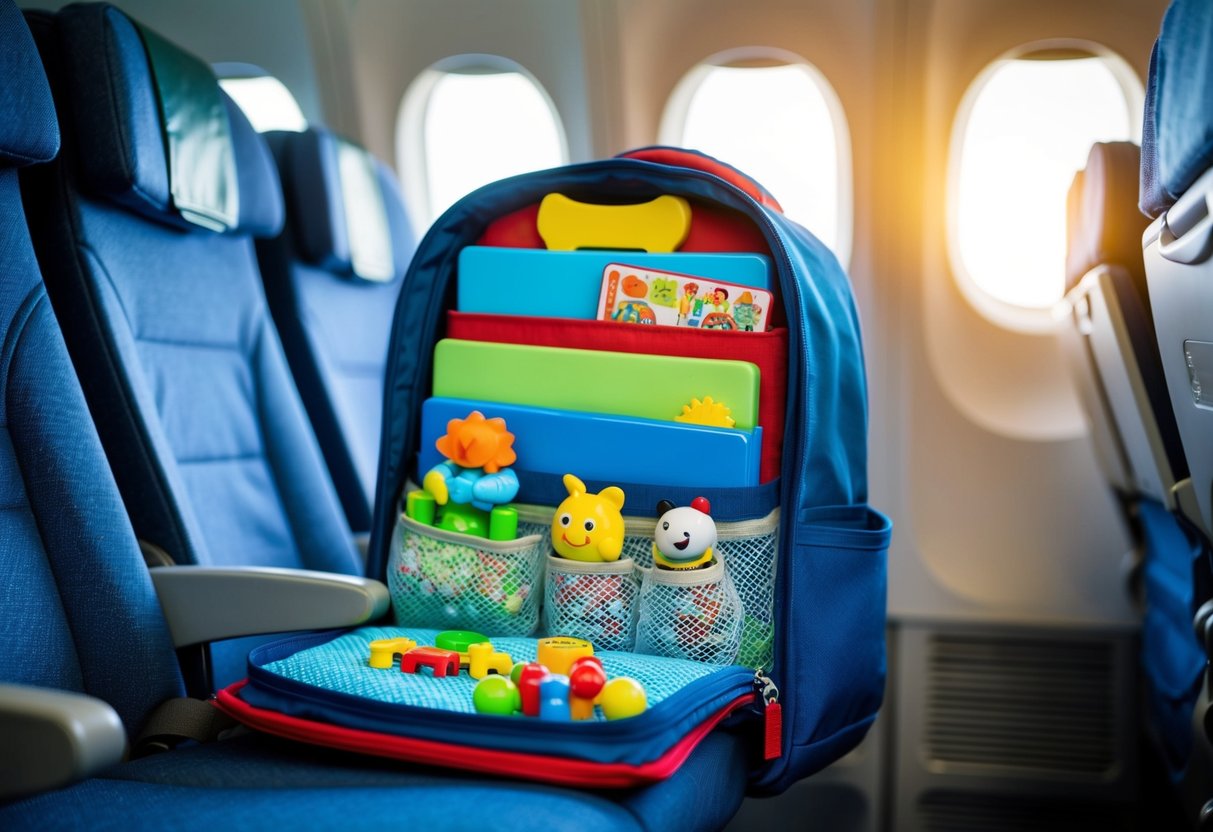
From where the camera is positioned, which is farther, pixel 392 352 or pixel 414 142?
pixel 414 142

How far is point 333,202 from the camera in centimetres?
238

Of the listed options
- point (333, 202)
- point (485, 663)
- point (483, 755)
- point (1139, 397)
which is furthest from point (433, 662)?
point (333, 202)

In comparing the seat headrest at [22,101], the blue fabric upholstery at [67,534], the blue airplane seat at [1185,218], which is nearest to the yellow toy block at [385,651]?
the blue fabric upholstery at [67,534]

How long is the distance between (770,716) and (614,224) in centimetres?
74

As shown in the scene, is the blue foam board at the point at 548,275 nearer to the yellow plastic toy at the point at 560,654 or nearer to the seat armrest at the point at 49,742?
the yellow plastic toy at the point at 560,654

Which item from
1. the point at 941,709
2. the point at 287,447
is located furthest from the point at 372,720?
the point at 941,709

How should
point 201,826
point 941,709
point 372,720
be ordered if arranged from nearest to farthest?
point 201,826 → point 372,720 → point 941,709

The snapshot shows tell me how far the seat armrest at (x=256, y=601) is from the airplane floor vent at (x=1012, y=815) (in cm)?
177

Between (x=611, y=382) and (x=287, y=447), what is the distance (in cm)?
91

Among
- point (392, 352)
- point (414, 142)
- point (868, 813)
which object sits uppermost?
point (414, 142)

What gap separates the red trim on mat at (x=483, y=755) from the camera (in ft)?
3.34

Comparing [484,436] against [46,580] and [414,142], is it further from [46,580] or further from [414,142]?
[414,142]

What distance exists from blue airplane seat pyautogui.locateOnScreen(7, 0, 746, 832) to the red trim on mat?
2cm

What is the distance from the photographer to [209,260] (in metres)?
1.95
